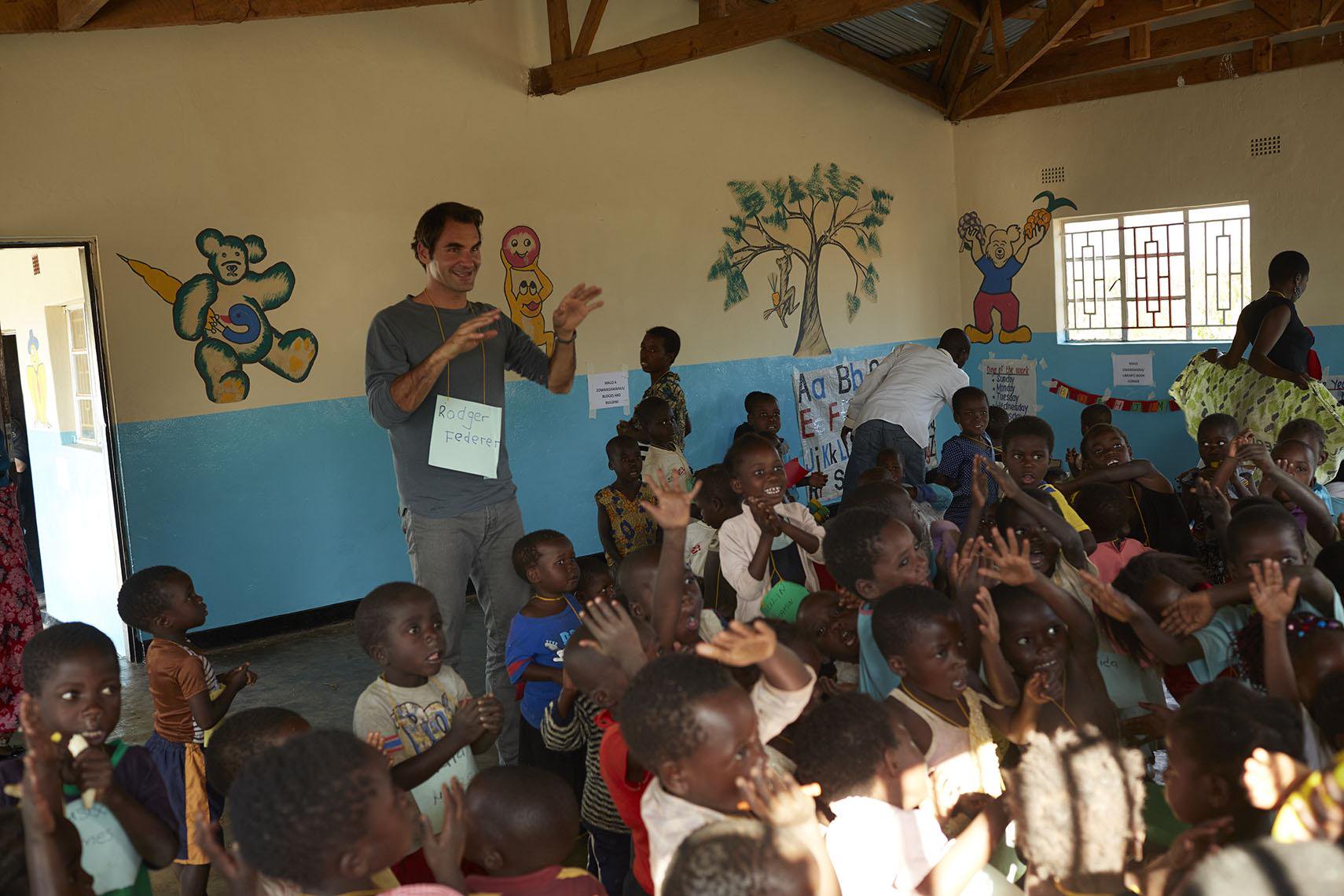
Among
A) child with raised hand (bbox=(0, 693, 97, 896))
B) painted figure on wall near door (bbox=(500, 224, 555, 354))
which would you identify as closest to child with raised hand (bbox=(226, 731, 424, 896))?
child with raised hand (bbox=(0, 693, 97, 896))

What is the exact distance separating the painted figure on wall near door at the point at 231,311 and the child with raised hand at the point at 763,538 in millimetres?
3004

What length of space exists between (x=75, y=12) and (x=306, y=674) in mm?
2852

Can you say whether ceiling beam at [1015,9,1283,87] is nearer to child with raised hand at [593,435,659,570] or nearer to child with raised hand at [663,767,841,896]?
child with raised hand at [593,435,659,570]

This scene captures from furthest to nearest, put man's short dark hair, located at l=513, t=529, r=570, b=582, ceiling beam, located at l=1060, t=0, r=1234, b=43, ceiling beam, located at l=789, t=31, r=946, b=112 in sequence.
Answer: ceiling beam, located at l=789, t=31, r=946, b=112 → ceiling beam, located at l=1060, t=0, r=1234, b=43 → man's short dark hair, located at l=513, t=529, r=570, b=582

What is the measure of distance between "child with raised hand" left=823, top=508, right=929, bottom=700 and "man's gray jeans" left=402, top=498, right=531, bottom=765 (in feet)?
3.37

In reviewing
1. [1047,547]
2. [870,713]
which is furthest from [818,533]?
[870,713]

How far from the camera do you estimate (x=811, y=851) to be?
1.43 metres

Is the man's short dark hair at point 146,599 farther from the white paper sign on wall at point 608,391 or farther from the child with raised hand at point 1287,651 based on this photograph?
the white paper sign on wall at point 608,391

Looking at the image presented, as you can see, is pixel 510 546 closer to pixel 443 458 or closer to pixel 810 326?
pixel 443 458

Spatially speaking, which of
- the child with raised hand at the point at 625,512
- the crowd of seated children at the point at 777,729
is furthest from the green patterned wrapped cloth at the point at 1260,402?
the child with raised hand at the point at 625,512

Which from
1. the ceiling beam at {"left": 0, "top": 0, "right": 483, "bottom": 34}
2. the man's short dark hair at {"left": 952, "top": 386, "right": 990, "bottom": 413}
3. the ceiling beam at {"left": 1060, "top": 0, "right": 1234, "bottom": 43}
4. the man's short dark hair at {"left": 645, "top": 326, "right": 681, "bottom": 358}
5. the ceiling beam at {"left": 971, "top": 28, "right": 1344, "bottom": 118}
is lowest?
the man's short dark hair at {"left": 952, "top": 386, "right": 990, "bottom": 413}

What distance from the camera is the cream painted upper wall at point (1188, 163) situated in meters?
7.35

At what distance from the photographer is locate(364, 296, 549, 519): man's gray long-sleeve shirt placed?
3.17 m

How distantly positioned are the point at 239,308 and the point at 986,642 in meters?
4.25
